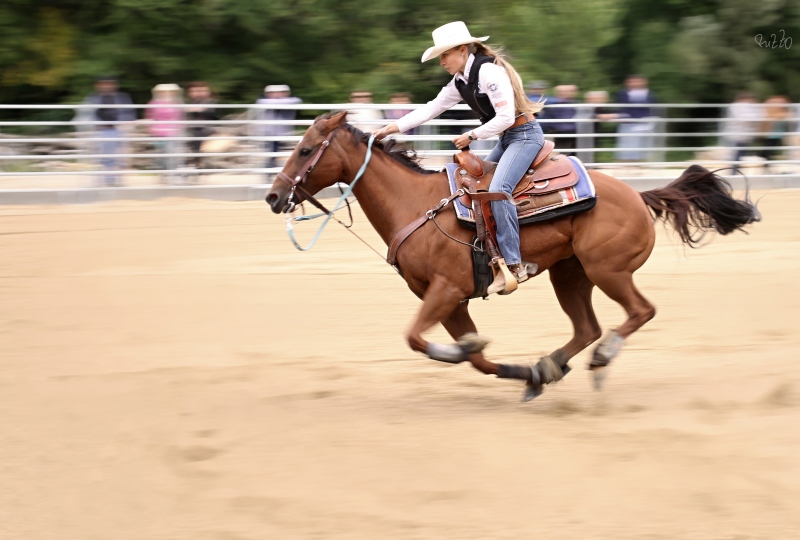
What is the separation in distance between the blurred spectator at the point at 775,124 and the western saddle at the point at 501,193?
11956mm

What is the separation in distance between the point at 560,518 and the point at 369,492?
2.98ft

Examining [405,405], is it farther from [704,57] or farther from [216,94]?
[704,57]

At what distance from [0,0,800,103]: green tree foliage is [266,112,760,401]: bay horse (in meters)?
14.6

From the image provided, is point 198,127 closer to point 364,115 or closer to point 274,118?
point 274,118

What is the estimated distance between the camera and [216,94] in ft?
67.5

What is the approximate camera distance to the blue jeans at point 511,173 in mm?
5953

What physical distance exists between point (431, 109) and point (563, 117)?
33.3 ft

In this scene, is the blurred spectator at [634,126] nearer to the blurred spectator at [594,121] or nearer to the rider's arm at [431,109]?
the blurred spectator at [594,121]

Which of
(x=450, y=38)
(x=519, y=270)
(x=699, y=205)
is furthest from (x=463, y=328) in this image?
(x=699, y=205)

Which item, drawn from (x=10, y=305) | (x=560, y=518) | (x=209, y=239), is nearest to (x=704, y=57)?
(x=209, y=239)

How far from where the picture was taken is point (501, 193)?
19.5ft

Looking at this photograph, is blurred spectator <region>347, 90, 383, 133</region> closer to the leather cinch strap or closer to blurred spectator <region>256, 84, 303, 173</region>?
blurred spectator <region>256, 84, 303, 173</region>

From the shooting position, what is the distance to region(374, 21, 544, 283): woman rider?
5.85m

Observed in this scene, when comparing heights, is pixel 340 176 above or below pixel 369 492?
above
